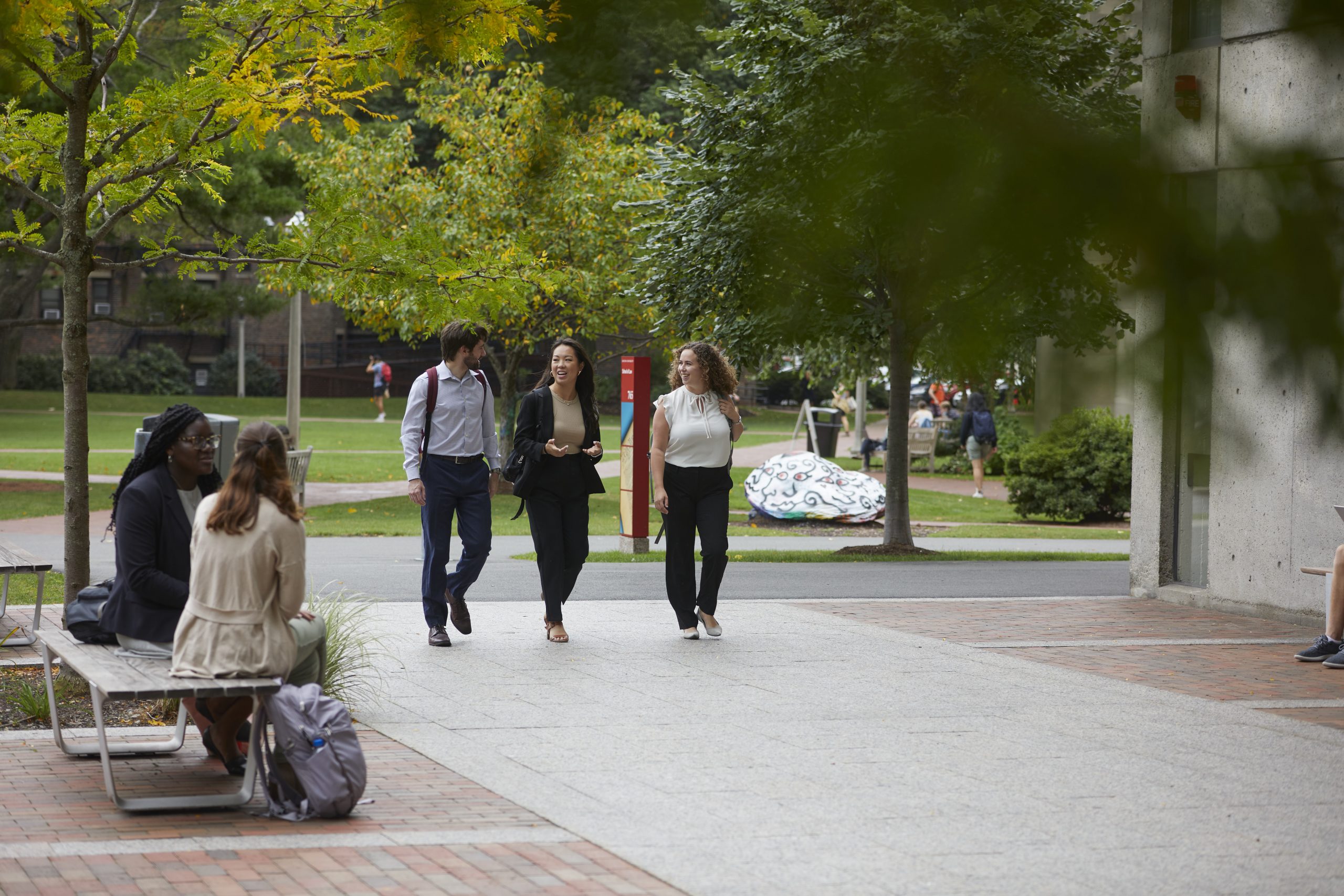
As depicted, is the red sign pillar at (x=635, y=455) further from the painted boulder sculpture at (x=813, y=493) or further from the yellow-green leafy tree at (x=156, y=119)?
the yellow-green leafy tree at (x=156, y=119)

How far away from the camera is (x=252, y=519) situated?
5.45 m

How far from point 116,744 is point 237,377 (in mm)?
52908

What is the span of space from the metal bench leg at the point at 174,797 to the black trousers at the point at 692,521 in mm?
4183

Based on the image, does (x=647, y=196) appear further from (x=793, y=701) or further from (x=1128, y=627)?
(x=793, y=701)

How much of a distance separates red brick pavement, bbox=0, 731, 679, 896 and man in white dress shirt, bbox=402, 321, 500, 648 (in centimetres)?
289

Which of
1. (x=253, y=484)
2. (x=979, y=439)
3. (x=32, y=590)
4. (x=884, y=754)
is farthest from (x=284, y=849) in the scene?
(x=979, y=439)

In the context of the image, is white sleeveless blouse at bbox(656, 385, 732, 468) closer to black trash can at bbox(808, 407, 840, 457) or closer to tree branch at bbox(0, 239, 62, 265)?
tree branch at bbox(0, 239, 62, 265)

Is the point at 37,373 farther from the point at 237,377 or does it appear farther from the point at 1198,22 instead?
the point at 1198,22

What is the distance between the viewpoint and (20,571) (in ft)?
28.2

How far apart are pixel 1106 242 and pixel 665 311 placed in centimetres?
1491

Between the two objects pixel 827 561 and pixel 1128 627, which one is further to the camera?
pixel 827 561

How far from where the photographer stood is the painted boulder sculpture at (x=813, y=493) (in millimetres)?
21219

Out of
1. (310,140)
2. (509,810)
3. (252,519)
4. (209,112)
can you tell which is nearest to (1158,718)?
(509,810)

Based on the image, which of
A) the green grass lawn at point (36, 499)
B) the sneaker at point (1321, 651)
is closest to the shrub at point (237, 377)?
the green grass lawn at point (36, 499)
